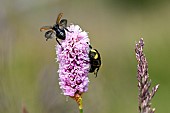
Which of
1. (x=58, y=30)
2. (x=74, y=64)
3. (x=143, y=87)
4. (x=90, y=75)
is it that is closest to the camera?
(x=143, y=87)

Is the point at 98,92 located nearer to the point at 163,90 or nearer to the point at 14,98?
the point at 14,98

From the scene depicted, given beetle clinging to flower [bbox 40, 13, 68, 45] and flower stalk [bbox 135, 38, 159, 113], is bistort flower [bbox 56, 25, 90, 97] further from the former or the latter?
flower stalk [bbox 135, 38, 159, 113]

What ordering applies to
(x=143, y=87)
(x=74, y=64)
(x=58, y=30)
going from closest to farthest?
(x=143, y=87) → (x=74, y=64) → (x=58, y=30)

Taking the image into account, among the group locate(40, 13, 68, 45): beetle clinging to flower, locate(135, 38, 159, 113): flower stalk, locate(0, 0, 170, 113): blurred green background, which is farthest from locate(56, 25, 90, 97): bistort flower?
locate(0, 0, 170, 113): blurred green background

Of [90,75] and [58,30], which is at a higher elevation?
[90,75]

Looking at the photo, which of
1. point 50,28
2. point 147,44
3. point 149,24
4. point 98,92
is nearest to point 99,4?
point 149,24

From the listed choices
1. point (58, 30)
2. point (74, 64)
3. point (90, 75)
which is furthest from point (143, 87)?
point (90, 75)

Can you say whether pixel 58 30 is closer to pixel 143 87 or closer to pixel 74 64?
pixel 74 64
